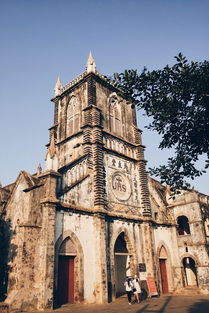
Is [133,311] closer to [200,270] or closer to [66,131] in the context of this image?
[200,270]

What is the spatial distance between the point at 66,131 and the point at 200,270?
58.2 feet

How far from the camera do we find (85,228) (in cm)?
1775

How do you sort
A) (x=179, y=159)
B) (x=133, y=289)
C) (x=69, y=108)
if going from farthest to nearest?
1. (x=69, y=108)
2. (x=133, y=289)
3. (x=179, y=159)

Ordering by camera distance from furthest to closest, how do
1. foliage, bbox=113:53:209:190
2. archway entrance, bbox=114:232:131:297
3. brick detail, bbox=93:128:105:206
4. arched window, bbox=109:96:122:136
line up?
arched window, bbox=109:96:122:136, archway entrance, bbox=114:232:131:297, brick detail, bbox=93:128:105:206, foliage, bbox=113:53:209:190

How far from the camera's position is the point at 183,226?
26.5 metres

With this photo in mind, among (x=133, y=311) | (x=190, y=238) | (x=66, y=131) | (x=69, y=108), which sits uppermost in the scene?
(x=69, y=108)

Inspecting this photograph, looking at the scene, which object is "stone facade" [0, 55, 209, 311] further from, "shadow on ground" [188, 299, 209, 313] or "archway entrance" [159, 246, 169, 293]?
"shadow on ground" [188, 299, 209, 313]

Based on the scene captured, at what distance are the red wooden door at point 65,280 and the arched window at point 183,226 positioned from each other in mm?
13735

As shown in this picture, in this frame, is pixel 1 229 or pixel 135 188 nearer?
pixel 1 229

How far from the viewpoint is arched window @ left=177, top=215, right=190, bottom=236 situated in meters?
26.1

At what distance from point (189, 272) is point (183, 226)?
172 inches

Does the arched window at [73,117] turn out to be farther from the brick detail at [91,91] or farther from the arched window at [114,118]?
the arched window at [114,118]

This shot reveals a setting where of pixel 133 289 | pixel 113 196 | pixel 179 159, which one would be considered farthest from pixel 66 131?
pixel 179 159

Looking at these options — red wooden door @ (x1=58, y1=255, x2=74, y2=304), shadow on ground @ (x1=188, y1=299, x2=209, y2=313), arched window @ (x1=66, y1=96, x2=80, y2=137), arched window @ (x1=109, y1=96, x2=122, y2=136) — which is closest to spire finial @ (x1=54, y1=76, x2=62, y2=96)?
arched window @ (x1=66, y1=96, x2=80, y2=137)
